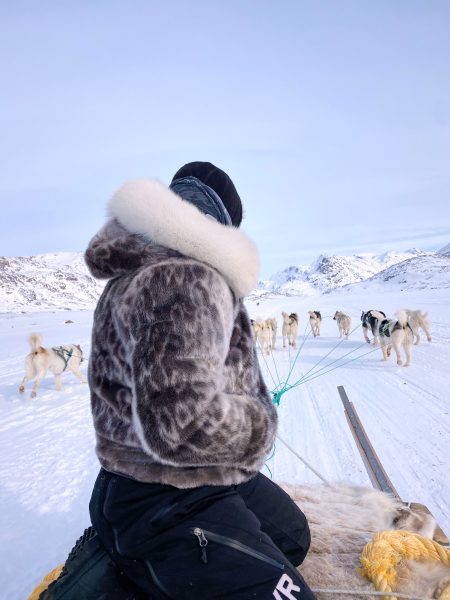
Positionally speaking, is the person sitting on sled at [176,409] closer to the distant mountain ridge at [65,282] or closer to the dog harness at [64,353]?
the dog harness at [64,353]

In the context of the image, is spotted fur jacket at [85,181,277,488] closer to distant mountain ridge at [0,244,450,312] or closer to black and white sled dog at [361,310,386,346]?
black and white sled dog at [361,310,386,346]

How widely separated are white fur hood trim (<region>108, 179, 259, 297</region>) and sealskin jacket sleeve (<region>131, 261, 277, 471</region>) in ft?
0.21

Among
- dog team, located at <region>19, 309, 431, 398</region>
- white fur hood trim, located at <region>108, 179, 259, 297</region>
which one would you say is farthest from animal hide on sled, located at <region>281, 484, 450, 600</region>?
dog team, located at <region>19, 309, 431, 398</region>

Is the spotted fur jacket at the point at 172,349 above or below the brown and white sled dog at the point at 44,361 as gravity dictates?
above

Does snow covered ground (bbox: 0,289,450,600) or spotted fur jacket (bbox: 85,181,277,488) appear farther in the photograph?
snow covered ground (bbox: 0,289,450,600)

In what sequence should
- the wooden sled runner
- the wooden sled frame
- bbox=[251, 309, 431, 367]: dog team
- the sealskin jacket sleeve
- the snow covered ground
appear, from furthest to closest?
bbox=[251, 309, 431, 367]: dog team, the snow covered ground, the wooden sled frame, the wooden sled runner, the sealskin jacket sleeve

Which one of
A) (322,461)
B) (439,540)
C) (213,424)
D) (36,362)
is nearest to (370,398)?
(322,461)

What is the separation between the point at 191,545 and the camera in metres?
1.25

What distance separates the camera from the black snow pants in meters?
1.22

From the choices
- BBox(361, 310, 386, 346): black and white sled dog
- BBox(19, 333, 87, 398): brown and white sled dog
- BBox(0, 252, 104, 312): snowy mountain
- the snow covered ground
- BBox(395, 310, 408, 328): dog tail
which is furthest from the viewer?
BBox(0, 252, 104, 312): snowy mountain

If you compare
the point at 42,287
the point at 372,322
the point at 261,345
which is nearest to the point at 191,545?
the point at 372,322

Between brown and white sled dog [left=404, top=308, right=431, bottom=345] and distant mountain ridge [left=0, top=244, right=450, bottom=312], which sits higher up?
brown and white sled dog [left=404, top=308, right=431, bottom=345]

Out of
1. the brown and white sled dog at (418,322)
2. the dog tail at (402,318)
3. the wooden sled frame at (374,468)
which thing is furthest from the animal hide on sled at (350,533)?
the brown and white sled dog at (418,322)

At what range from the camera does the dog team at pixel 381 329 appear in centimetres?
861
